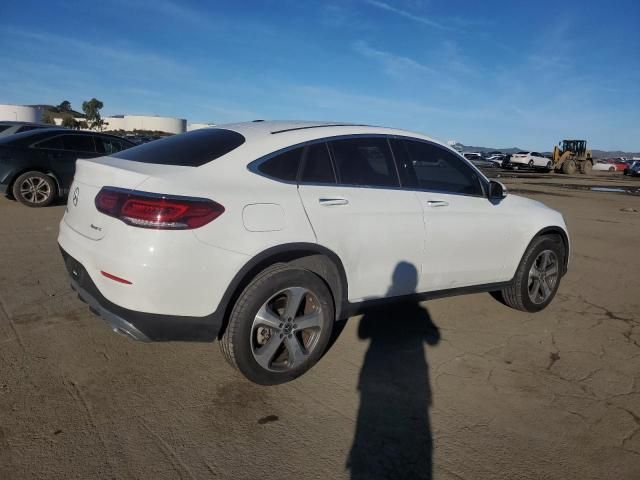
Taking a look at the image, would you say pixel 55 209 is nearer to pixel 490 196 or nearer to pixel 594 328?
pixel 490 196

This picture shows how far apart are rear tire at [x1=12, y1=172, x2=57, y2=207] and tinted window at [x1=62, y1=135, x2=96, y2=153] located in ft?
2.51

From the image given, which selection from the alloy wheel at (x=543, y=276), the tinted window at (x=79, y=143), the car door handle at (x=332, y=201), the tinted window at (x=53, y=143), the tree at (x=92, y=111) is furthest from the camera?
the tree at (x=92, y=111)

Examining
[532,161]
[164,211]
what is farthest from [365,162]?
Answer: [532,161]

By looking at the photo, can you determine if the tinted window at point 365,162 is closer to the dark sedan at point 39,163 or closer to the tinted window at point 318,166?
the tinted window at point 318,166

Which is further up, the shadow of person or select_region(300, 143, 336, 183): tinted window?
select_region(300, 143, 336, 183): tinted window

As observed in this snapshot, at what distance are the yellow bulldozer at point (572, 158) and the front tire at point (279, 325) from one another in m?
40.8

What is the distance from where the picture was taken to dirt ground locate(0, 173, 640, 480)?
7.84 feet

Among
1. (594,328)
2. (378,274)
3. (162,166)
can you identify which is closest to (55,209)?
(162,166)

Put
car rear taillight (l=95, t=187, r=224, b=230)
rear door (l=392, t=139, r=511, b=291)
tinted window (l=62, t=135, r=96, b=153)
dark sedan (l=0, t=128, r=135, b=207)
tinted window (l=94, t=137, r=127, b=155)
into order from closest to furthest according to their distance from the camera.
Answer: car rear taillight (l=95, t=187, r=224, b=230)
rear door (l=392, t=139, r=511, b=291)
dark sedan (l=0, t=128, r=135, b=207)
tinted window (l=62, t=135, r=96, b=153)
tinted window (l=94, t=137, r=127, b=155)

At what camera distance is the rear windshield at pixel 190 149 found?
120 inches

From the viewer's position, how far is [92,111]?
93.6 metres

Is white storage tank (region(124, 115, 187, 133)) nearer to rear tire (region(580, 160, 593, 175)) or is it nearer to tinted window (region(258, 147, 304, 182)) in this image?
rear tire (region(580, 160, 593, 175))

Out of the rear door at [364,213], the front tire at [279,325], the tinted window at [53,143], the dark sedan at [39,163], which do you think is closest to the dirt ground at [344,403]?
the front tire at [279,325]

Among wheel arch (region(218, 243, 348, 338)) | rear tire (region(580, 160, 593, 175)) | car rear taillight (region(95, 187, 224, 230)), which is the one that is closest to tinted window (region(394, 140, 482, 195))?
wheel arch (region(218, 243, 348, 338))
